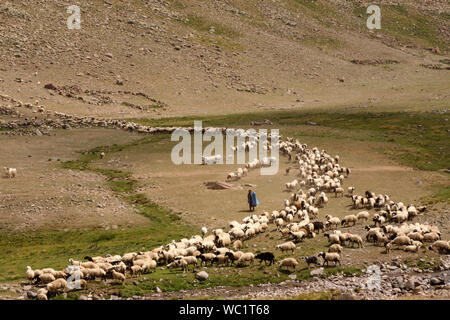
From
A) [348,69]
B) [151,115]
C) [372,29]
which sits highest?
[372,29]

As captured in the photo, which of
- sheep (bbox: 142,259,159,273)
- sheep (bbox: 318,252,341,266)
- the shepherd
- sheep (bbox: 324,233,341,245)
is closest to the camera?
sheep (bbox: 142,259,159,273)

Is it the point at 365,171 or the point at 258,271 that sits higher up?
the point at 365,171

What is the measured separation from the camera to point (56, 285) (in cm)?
2153

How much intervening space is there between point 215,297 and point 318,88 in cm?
8444

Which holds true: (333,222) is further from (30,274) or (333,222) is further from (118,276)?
(30,274)

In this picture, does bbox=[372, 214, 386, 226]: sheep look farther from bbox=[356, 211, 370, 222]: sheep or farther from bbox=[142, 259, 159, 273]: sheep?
bbox=[142, 259, 159, 273]: sheep

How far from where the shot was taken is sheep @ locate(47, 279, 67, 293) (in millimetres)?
21422

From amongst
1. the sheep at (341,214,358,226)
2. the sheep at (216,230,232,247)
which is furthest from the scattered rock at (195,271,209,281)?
the sheep at (341,214,358,226)

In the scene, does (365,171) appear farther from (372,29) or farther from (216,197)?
(372,29)

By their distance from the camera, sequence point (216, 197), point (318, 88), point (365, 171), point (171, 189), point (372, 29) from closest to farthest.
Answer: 1. point (216, 197)
2. point (171, 189)
3. point (365, 171)
4. point (318, 88)
5. point (372, 29)

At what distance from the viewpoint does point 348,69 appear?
4562 inches

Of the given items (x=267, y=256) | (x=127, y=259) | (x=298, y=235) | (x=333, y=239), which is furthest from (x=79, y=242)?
(x=333, y=239)

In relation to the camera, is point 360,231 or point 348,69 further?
point 348,69

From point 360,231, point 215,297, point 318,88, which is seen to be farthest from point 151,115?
point 215,297
